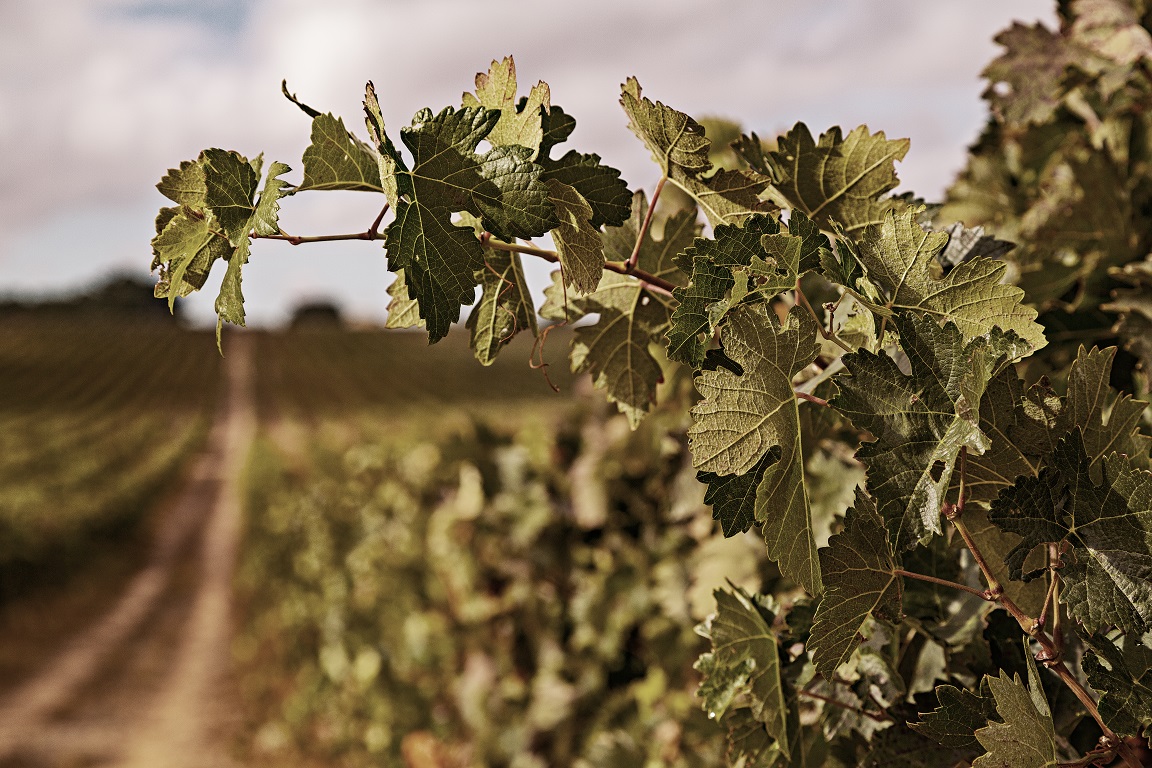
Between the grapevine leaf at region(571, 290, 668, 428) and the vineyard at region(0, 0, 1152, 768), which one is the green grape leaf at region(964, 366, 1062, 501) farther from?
the grapevine leaf at region(571, 290, 668, 428)

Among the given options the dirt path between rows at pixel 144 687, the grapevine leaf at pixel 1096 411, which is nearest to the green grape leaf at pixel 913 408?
the grapevine leaf at pixel 1096 411

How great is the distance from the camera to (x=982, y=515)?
0.85 m

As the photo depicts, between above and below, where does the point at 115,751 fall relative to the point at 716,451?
below

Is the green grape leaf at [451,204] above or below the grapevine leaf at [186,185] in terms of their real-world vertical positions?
below

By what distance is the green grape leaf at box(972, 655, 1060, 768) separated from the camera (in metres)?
0.72

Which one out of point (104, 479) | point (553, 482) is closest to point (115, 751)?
point (553, 482)

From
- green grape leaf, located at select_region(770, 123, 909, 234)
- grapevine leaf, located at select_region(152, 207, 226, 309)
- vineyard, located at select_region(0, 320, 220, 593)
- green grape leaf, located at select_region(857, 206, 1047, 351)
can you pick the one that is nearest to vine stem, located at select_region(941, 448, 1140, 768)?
green grape leaf, located at select_region(857, 206, 1047, 351)

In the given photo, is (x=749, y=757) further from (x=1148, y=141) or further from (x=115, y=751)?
(x=115, y=751)

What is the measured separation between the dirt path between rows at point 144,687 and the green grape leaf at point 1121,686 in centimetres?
981

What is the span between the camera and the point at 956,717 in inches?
30.4

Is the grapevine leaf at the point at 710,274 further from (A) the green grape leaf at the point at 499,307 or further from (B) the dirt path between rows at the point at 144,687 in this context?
(B) the dirt path between rows at the point at 144,687

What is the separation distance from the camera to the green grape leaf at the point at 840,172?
98 centimetres

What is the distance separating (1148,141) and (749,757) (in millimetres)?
1259

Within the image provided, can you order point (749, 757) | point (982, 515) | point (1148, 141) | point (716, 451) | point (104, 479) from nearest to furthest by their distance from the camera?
point (716, 451), point (982, 515), point (749, 757), point (1148, 141), point (104, 479)
